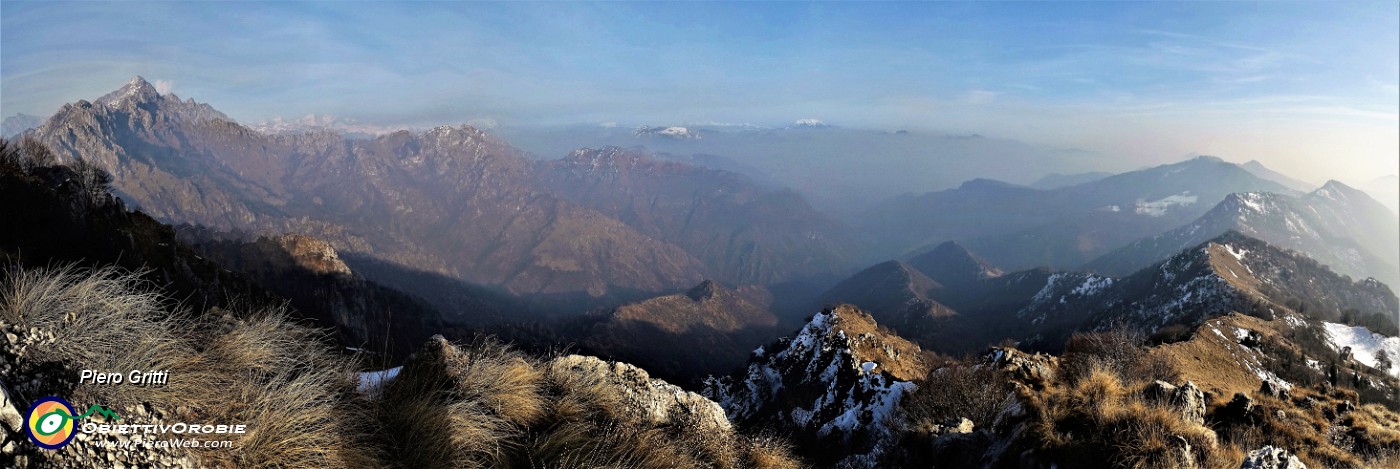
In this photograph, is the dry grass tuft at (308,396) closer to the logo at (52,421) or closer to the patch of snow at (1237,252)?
the logo at (52,421)

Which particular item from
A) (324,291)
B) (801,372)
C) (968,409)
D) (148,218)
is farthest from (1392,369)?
(324,291)

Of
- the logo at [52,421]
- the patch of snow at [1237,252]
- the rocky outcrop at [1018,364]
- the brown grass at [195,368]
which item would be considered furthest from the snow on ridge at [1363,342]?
the logo at [52,421]

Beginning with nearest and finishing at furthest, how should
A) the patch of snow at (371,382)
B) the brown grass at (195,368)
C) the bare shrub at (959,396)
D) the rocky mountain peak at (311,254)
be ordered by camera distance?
1. the brown grass at (195,368)
2. the patch of snow at (371,382)
3. the bare shrub at (959,396)
4. the rocky mountain peak at (311,254)

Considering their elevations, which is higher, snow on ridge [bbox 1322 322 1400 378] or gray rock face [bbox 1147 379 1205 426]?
gray rock face [bbox 1147 379 1205 426]

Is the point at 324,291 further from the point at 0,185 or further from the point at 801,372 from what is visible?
the point at 0,185

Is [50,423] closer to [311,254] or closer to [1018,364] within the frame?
[1018,364]

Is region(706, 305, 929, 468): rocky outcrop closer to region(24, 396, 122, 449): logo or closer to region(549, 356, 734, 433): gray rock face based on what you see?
region(549, 356, 734, 433): gray rock face

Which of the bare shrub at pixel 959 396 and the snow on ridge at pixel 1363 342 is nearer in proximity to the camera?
the bare shrub at pixel 959 396

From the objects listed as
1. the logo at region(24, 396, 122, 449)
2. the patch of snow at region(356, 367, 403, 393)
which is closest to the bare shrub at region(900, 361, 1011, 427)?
the patch of snow at region(356, 367, 403, 393)
